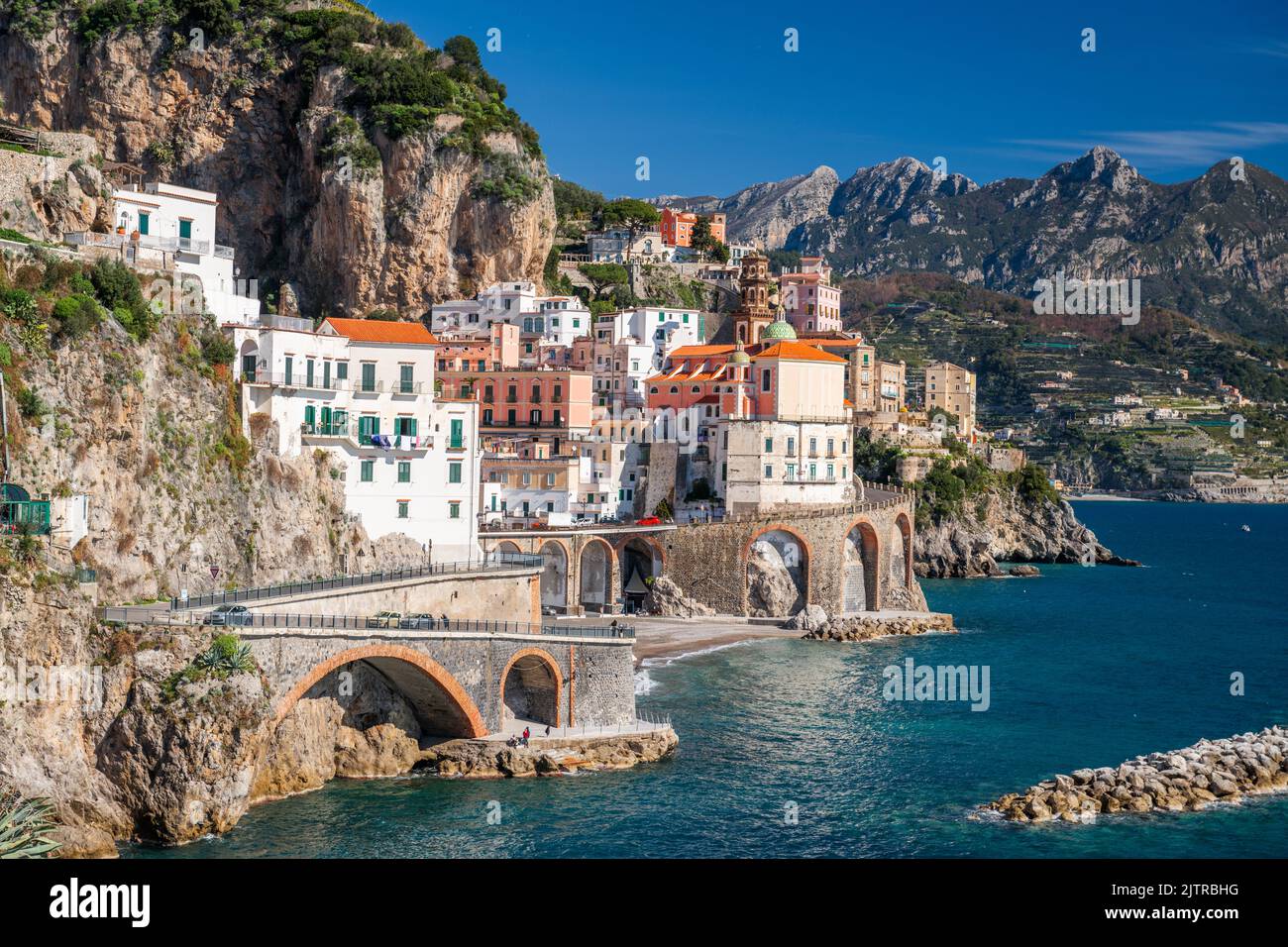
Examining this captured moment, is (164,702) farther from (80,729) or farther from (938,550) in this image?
(938,550)

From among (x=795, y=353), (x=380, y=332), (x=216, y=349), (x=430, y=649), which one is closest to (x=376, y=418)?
(x=380, y=332)

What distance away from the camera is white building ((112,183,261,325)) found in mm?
56969

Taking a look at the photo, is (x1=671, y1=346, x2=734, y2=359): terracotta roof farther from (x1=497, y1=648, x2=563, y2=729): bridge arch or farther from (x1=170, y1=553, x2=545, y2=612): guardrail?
(x1=497, y1=648, x2=563, y2=729): bridge arch

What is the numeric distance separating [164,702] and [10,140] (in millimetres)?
30709

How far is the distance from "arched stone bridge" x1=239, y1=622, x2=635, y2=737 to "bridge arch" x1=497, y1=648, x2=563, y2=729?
0.11ft

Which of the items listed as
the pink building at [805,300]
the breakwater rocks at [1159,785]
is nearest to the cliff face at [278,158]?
the pink building at [805,300]

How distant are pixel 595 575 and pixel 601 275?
48.4m

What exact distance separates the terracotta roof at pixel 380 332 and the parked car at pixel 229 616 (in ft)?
74.5

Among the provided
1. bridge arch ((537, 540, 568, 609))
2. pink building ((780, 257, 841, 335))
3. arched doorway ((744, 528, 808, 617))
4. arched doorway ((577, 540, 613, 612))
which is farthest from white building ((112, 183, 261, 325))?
pink building ((780, 257, 841, 335))

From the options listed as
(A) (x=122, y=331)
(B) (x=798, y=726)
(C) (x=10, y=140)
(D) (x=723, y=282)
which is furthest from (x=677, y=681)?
(D) (x=723, y=282)

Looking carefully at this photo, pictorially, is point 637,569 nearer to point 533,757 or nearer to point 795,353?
point 795,353

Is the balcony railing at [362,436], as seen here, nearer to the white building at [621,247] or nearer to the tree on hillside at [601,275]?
the tree on hillside at [601,275]

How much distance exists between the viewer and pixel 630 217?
136 meters

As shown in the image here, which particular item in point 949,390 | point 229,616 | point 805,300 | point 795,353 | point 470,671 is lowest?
point 470,671
